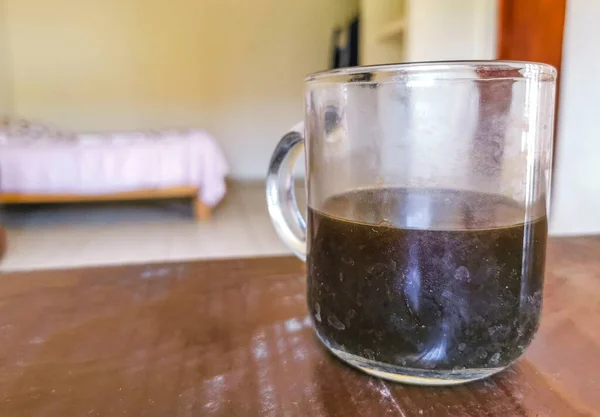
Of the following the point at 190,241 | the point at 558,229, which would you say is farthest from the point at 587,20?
the point at 190,241

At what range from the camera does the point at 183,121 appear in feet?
13.4

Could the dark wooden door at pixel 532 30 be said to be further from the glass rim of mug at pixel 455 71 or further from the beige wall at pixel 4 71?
the beige wall at pixel 4 71

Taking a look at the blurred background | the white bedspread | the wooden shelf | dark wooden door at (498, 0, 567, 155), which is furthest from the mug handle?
the white bedspread

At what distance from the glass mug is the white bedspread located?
2444 mm

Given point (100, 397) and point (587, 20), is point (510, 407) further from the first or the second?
point (587, 20)

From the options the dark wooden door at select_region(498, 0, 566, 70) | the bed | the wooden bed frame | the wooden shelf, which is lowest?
the wooden bed frame

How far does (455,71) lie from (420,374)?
0.60ft

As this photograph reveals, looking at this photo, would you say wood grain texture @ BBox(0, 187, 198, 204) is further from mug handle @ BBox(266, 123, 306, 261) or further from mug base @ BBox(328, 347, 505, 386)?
mug base @ BBox(328, 347, 505, 386)

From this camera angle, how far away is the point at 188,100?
4055mm

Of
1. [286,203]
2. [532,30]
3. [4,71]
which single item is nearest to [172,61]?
[4,71]

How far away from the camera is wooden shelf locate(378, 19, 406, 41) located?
1.96 m

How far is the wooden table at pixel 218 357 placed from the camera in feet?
1.01

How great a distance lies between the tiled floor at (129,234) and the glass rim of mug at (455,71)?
1.58 meters

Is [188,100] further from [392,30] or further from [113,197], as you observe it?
[392,30]
